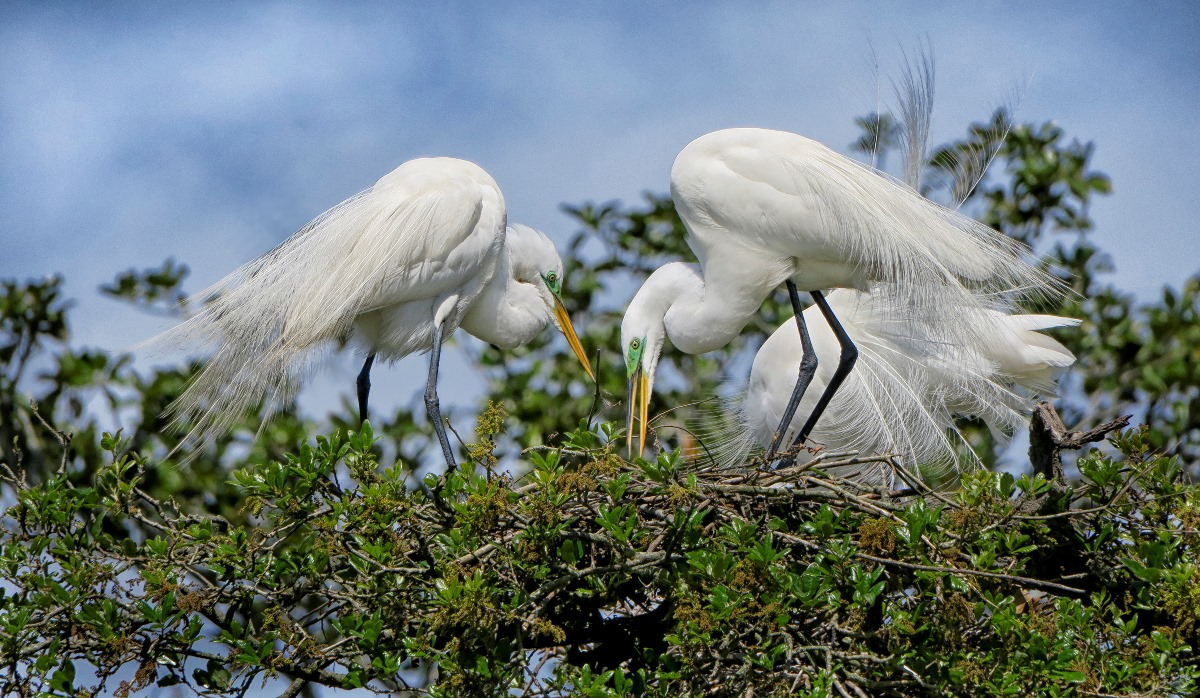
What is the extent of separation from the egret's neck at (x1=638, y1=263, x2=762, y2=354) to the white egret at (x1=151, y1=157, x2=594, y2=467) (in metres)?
0.64

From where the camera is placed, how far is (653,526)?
313cm

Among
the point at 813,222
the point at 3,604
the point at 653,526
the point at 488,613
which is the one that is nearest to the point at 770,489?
the point at 653,526

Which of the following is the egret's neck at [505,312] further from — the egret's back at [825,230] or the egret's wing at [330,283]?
the egret's back at [825,230]

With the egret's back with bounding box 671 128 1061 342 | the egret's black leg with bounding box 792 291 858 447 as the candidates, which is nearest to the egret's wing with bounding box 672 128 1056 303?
the egret's back with bounding box 671 128 1061 342

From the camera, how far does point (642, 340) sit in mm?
4660

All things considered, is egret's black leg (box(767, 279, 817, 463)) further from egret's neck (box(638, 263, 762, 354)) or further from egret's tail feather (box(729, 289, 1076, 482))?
egret's tail feather (box(729, 289, 1076, 482))

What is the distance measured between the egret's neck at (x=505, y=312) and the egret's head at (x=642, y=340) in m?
0.36

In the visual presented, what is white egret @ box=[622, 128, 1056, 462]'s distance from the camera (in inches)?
160

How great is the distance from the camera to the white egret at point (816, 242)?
4070 millimetres

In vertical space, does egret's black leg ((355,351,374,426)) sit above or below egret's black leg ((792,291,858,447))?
above

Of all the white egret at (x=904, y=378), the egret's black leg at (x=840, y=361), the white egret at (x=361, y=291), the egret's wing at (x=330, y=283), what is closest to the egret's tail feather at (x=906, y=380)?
the white egret at (x=904, y=378)

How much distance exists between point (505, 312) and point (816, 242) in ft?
4.08

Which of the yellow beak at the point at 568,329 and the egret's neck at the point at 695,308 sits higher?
the yellow beak at the point at 568,329

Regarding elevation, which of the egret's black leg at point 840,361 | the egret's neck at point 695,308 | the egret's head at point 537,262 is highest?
the egret's head at point 537,262
